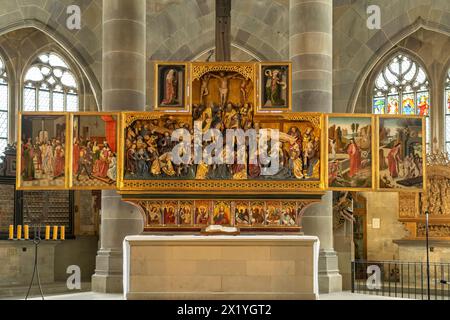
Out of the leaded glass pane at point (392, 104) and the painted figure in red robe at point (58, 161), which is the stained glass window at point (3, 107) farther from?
the leaded glass pane at point (392, 104)

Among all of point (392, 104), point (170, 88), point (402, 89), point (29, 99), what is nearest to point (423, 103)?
point (402, 89)

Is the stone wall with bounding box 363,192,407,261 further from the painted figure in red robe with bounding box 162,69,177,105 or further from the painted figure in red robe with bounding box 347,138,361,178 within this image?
the painted figure in red robe with bounding box 162,69,177,105

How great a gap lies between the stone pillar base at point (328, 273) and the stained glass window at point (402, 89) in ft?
34.0

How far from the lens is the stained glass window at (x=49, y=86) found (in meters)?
27.3

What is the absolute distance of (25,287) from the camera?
23.1 meters

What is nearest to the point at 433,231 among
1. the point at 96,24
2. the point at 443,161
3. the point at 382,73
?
the point at 443,161

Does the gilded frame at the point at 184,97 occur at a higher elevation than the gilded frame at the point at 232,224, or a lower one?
higher

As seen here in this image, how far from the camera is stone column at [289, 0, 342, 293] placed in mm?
19375

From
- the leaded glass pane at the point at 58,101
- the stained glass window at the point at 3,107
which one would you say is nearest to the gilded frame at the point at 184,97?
the stained glass window at the point at 3,107

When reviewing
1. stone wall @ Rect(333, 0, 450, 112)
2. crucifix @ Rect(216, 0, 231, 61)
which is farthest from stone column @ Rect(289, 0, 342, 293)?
stone wall @ Rect(333, 0, 450, 112)

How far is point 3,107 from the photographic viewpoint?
86.8ft

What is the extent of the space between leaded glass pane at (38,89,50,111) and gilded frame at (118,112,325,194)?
12337mm

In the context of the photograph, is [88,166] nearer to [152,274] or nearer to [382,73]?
[152,274]

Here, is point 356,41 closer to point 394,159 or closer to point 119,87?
point 119,87
